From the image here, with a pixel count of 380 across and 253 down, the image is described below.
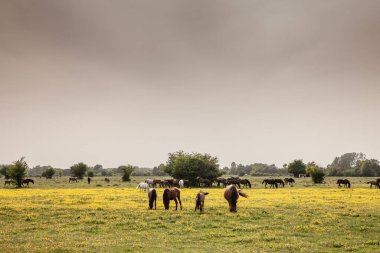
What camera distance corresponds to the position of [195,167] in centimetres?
6588

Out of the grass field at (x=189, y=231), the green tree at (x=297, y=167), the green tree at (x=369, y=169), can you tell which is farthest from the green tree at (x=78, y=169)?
the green tree at (x=369, y=169)

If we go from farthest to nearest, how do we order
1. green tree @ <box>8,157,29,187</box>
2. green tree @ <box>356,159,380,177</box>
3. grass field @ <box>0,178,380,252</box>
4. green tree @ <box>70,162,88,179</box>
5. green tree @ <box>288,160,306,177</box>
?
green tree @ <box>356,159,380,177</box> → green tree @ <box>70,162,88,179</box> → green tree @ <box>288,160,306,177</box> → green tree @ <box>8,157,29,187</box> → grass field @ <box>0,178,380,252</box>

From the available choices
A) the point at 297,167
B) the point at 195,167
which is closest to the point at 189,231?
the point at 195,167

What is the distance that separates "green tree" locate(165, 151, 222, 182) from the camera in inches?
2598

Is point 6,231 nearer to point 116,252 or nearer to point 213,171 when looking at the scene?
point 116,252

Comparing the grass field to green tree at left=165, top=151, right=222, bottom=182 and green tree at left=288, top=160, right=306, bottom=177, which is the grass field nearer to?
green tree at left=165, top=151, right=222, bottom=182

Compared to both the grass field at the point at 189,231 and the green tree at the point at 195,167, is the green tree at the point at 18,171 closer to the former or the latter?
the green tree at the point at 195,167

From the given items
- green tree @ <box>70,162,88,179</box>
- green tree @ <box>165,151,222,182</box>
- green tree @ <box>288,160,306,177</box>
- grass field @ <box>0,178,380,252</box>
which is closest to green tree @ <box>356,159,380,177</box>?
green tree @ <box>288,160,306,177</box>

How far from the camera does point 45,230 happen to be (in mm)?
18516

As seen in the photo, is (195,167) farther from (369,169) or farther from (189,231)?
(369,169)

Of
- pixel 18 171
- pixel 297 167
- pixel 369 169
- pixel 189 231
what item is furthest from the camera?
pixel 369 169

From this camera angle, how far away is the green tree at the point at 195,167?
217ft

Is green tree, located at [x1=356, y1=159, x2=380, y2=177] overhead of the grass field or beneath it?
overhead

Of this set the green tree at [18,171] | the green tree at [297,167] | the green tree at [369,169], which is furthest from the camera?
the green tree at [369,169]
